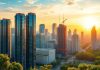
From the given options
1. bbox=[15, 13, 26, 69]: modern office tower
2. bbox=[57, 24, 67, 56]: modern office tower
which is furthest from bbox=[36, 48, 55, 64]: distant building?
bbox=[15, 13, 26, 69]: modern office tower

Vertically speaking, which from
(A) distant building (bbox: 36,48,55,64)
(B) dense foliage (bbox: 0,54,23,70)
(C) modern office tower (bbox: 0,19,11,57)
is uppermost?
(C) modern office tower (bbox: 0,19,11,57)

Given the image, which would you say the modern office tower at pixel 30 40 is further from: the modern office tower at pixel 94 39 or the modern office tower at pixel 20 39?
the modern office tower at pixel 94 39

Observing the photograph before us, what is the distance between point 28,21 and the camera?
17.6 meters

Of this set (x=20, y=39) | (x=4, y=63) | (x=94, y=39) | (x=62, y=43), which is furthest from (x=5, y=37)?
(x=94, y=39)

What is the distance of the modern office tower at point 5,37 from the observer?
66.6ft

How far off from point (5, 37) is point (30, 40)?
4439 millimetres

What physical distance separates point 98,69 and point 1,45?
10.9 metres

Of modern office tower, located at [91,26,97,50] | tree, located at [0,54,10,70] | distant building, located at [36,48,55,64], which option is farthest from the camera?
modern office tower, located at [91,26,97,50]

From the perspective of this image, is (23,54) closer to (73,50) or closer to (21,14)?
(21,14)

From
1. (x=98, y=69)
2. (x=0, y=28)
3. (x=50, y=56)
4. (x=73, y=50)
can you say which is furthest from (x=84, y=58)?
(x=98, y=69)

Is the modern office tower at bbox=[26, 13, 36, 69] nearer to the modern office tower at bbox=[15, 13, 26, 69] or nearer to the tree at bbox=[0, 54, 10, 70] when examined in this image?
the modern office tower at bbox=[15, 13, 26, 69]

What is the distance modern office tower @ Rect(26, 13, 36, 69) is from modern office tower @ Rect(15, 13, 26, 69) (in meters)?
0.35

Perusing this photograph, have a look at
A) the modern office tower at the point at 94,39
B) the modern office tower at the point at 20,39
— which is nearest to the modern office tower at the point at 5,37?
the modern office tower at the point at 20,39

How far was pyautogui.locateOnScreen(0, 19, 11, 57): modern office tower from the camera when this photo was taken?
20297 mm
